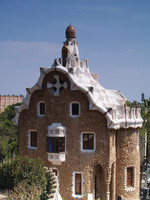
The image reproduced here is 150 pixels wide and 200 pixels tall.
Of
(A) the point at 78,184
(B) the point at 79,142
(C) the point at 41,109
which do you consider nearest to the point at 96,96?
(B) the point at 79,142

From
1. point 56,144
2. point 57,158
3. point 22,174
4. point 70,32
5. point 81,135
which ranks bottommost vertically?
point 22,174

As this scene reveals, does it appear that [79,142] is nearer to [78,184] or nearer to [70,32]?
[78,184]

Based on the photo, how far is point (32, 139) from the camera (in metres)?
22.6

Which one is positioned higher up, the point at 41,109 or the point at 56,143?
the point at 41,109

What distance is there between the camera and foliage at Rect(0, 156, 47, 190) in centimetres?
1622

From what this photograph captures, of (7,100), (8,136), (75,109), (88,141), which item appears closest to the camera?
(88,141)

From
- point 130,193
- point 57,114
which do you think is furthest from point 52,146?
point 130,193

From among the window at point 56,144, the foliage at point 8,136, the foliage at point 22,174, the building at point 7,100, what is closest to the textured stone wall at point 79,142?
the window at point 56,144

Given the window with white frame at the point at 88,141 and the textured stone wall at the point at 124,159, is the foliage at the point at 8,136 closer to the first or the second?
the window with white frame at the point at 88,141

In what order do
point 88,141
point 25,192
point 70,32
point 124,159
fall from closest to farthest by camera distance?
point 25,192
point 88,141
point 124,159
point 70,32

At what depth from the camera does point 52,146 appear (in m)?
20.9

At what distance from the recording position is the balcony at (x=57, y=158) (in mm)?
20594

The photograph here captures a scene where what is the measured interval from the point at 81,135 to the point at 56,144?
6.27 feet

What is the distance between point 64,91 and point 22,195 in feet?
29.2
